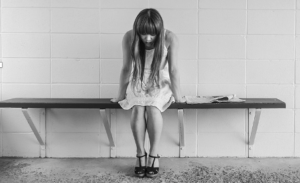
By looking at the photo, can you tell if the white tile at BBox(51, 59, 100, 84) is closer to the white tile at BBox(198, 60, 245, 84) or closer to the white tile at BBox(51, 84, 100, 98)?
the white tile at BBox(51, 84, 100, 98)

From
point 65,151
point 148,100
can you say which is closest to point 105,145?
point 65,151

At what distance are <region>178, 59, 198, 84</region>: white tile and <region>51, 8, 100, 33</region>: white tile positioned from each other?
0.72 meters

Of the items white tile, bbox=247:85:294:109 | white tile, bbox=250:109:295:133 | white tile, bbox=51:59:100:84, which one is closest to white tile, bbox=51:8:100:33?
white tile, bbox=51:59:100:84

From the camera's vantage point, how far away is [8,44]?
2596 mm

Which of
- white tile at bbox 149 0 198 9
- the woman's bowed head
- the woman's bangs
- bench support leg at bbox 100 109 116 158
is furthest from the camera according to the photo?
white tile at bbox 149 0 198 9

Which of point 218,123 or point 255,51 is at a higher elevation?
point 255,51

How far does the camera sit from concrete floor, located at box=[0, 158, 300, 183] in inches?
83.7

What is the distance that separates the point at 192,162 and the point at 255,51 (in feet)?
3.26

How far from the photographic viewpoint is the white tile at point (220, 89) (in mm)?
2604

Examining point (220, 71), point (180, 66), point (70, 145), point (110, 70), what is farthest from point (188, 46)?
point (70, 145)

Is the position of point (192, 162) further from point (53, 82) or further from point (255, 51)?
point (53, 82)

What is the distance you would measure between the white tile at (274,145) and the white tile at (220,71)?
1.67 ft

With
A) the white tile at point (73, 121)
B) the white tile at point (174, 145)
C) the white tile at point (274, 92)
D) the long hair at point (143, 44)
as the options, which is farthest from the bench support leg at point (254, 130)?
the white tile at point (73, 121)

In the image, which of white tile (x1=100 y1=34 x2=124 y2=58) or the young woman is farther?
white tile (x1=100 y1=34 x2=124 y2=58)
